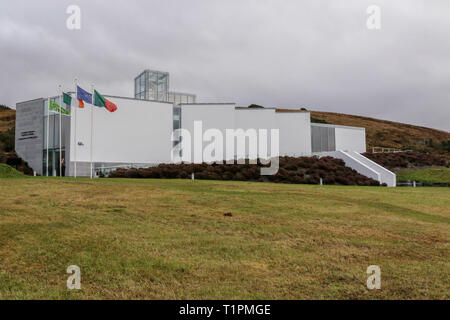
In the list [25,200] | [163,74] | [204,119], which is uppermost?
[163,74]

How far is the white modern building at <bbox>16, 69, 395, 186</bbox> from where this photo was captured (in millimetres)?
32344

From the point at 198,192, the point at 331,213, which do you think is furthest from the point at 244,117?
the point at 331,213

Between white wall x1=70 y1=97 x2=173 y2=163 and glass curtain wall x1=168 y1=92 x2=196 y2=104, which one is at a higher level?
A: glass curtain wall x1=168 y1=92 x2=196 y2=104

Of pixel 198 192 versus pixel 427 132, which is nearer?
pixel 198 192

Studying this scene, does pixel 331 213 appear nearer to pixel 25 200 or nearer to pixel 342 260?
pixel 342 260

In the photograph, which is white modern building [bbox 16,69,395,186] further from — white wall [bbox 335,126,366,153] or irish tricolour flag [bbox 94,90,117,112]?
white wall [bbox 335,126,366,153]

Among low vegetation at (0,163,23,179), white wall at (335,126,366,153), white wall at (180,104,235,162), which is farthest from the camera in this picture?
white wall at (335,126,366,153)

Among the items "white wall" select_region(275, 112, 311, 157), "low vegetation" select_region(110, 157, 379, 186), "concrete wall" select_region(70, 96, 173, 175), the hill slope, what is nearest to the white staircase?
"low vegetation" select_region(110, 157, 379, 186)

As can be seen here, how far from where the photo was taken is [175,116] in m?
38.4

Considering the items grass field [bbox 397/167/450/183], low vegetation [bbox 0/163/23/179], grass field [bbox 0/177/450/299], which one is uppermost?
low vegetation [bbox 0/163/23/179]

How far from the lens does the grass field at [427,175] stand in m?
Result: 30.6

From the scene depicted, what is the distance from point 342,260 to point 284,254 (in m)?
1.08

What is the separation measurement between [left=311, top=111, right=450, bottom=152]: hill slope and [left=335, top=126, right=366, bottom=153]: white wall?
68.4 feet

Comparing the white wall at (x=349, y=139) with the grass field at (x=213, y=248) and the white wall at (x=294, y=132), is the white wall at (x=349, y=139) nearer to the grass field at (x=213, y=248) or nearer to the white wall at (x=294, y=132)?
the white wall at (x=294, y=132)
